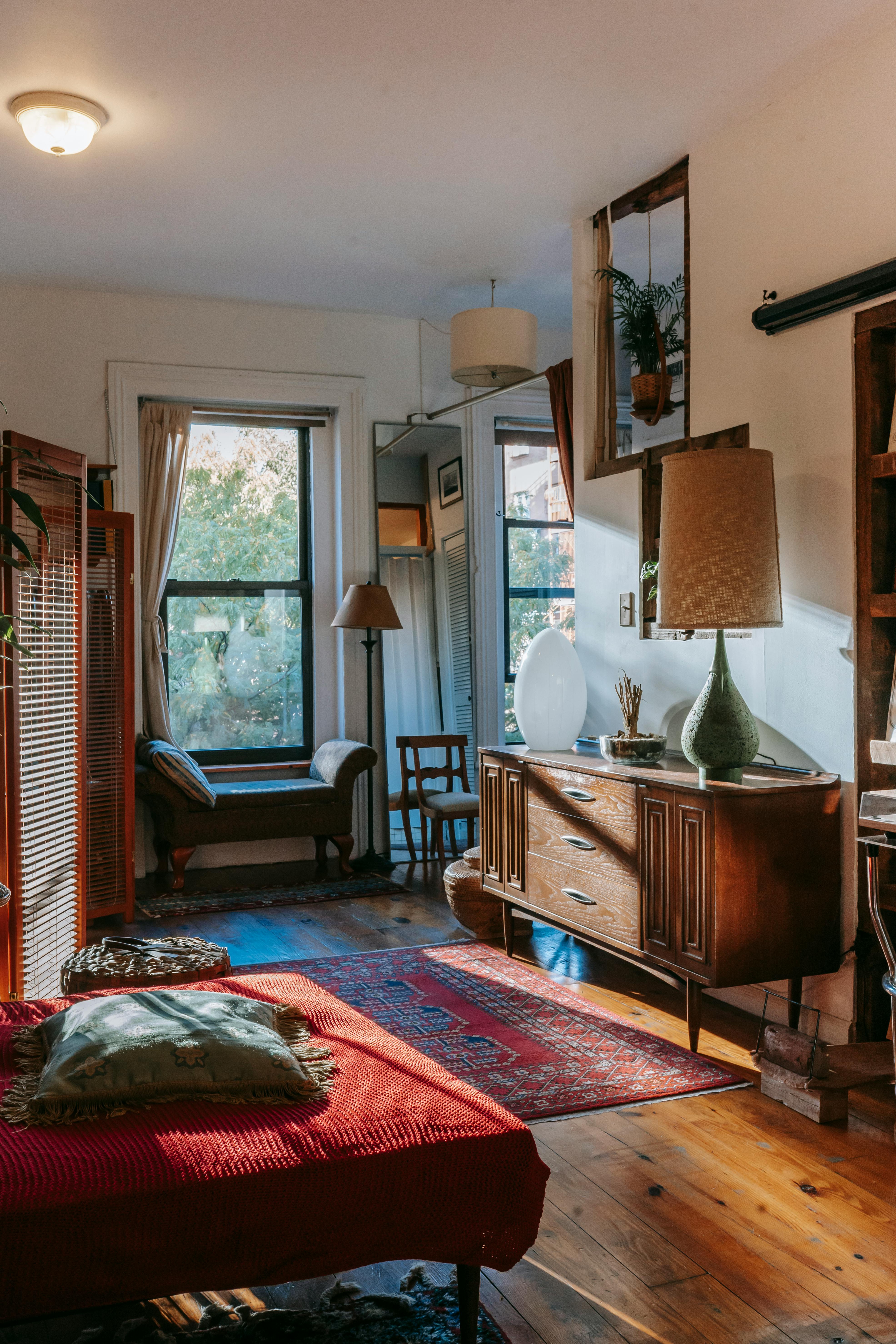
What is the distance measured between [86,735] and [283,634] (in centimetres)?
199

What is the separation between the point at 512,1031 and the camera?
3557 mm

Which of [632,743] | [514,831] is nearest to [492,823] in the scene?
[514,831]

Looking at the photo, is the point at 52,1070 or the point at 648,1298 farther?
the point at 648,1298

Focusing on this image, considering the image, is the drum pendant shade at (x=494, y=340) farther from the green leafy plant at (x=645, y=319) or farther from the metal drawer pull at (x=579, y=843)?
the metal drawer pull at (x=579, y=843)

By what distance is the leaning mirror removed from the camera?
6.63 meters

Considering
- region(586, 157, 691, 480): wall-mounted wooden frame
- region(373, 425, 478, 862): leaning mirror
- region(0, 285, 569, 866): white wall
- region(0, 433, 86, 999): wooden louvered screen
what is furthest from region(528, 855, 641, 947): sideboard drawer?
region(0, 285, 569, 866): white wall

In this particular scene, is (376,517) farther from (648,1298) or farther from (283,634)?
(648,1298)

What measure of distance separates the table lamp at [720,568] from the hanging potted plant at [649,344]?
37.1 inches

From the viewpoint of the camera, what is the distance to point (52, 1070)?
190 centimetres

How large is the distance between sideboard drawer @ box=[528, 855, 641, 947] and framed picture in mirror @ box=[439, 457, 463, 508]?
2960 mm

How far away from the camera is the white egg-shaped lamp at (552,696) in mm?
4336

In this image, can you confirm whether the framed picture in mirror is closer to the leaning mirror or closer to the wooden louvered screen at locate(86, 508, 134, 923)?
the leaning mirror

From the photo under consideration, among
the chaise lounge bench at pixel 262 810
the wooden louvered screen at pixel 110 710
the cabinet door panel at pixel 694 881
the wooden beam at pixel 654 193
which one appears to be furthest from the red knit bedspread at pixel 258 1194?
the chaise lounge bench at pixel 262 810

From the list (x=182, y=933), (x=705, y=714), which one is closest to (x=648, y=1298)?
(x=705, y=714)
